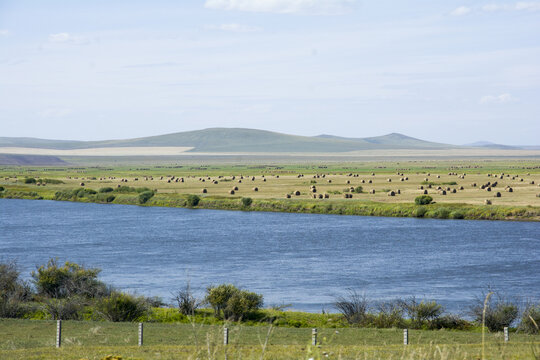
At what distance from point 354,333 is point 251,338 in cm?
396

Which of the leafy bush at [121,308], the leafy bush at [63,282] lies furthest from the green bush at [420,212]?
the leafy bush at [121,308]

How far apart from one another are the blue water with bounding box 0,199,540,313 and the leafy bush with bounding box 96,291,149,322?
7.30 metres

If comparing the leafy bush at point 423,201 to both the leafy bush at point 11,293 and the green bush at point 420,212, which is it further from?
the leafy bush at point 11,293

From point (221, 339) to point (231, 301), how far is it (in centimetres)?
1360

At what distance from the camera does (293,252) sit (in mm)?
51156

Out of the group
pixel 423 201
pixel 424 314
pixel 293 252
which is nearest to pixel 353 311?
pixel 424 314

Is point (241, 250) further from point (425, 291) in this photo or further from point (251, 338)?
point (251, 338)

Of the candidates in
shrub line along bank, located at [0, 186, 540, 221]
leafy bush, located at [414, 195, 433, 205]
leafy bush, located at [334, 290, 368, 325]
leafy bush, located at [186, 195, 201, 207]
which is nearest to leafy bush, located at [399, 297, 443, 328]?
leafy bush, located at [334, 290, 368, 325]

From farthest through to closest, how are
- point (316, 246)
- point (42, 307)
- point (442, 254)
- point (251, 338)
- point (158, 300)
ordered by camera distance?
point (316, 246), point (442, 254), point (158, 300), point (42, 307), point (251, 338)

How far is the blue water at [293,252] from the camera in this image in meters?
38.2

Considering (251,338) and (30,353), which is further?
(251,338)

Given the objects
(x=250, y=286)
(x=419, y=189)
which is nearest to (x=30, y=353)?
(x=250, y=286)

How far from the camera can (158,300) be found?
32844mm

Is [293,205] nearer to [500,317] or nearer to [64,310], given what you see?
[64,310]
